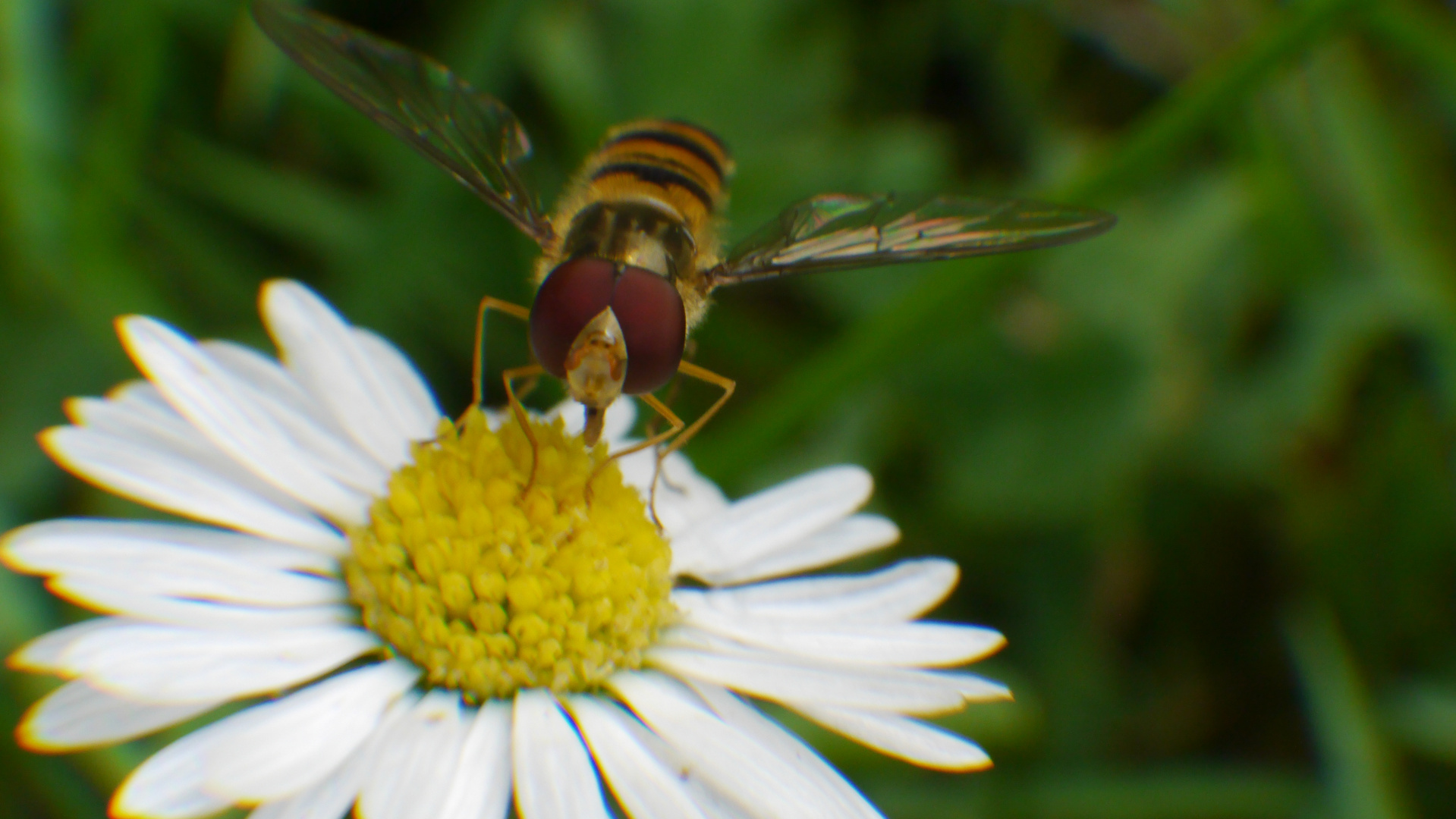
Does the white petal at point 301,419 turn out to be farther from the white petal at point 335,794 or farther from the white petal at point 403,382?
the white petal at point 335,794

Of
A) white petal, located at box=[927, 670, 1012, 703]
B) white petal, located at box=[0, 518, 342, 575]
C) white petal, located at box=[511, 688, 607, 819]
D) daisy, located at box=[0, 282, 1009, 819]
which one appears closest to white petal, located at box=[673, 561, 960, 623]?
daisy, located at box=[0, 282, 1009, 819]

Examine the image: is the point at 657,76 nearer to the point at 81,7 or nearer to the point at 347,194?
the point at 347,194

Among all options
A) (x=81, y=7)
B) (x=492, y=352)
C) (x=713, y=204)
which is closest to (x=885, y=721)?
(x=713, y=204)

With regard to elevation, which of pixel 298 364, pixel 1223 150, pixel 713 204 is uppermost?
pixel 1223 150

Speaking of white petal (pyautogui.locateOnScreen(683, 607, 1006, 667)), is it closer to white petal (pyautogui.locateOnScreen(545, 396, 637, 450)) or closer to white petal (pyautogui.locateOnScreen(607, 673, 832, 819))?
white petal (pyautogui.locateOnScreen(607, 673, 832, 819))

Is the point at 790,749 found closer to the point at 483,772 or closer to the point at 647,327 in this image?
the point at 483,772

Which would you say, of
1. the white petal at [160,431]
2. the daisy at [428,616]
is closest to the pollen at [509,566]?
the daisy at [428,616]
